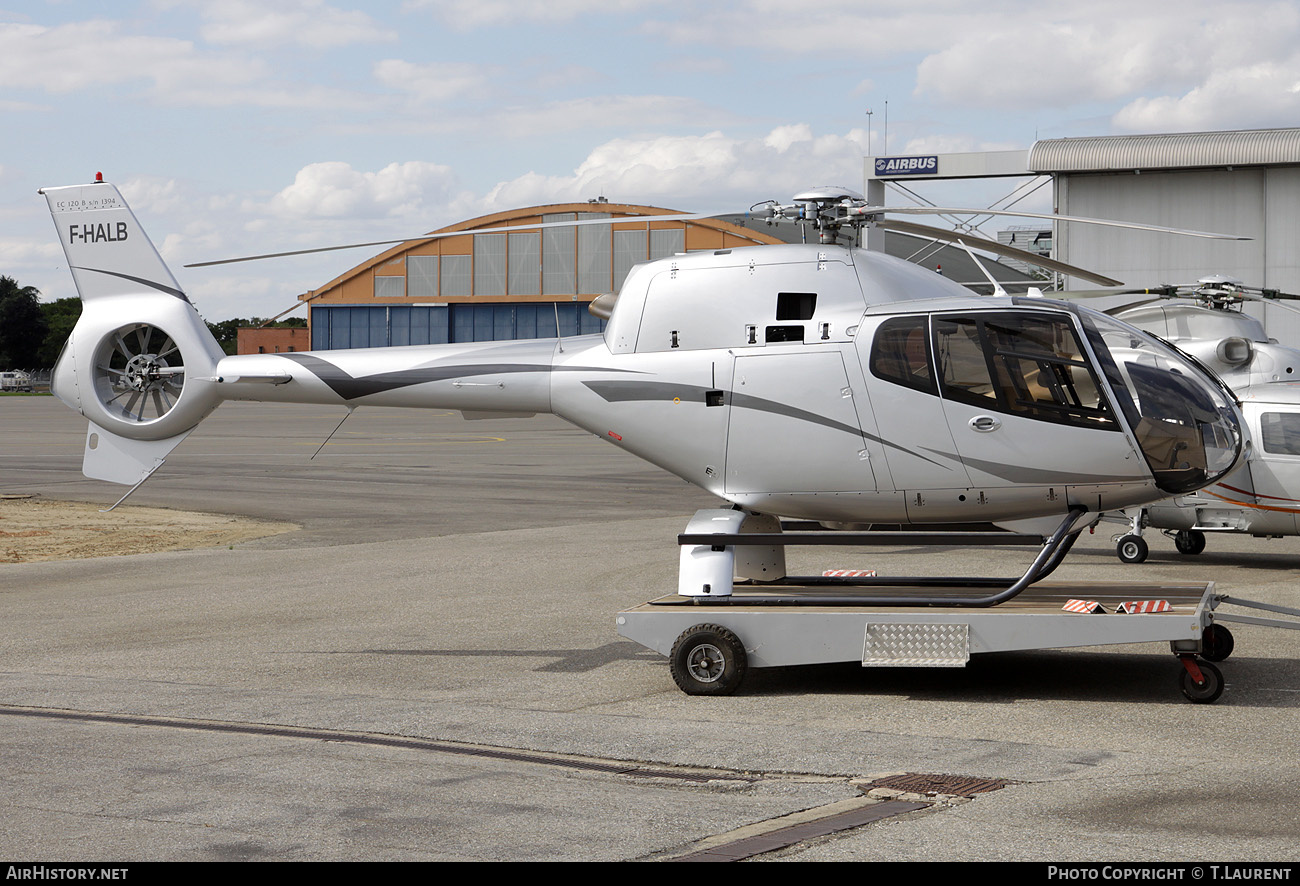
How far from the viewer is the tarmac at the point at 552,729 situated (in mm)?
5562

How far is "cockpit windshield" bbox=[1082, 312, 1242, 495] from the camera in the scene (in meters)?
8.73

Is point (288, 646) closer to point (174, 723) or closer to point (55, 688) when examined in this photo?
point (55, 688)

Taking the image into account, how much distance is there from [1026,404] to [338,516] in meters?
14.3

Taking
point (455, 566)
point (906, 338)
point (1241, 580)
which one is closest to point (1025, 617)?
point (906, 338)

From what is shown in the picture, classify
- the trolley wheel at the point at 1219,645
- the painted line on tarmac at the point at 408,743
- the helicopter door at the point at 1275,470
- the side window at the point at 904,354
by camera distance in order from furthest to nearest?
1. the helicopter door at the point at 1275,470
2. the trolley wheel at the point at 1219,645
3. the side window at the point at 904,354
4. the painted line on tarmac at the point at 408,743

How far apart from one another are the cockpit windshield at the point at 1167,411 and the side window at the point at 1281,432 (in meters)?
6.01

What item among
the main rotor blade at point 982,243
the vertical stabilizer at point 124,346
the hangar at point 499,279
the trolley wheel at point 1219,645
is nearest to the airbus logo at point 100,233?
the vertical stabilizer at point 124,346

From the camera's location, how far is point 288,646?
10.8 meters

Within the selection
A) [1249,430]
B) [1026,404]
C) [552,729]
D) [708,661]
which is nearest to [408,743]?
[552,729]

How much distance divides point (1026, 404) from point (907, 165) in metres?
32.7

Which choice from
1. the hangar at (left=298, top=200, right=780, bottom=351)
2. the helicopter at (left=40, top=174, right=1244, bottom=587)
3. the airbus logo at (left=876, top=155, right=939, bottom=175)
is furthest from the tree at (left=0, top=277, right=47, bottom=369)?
the helicopter at (left=40, top=174, right=1244, bottom=587)

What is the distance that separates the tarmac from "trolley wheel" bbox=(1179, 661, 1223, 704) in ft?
0.25

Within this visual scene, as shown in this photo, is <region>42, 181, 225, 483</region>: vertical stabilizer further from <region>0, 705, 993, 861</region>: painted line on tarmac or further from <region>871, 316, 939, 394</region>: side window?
<region>871, 316, 939, 394</region>: side window

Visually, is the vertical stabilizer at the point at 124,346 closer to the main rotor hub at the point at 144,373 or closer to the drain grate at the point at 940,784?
the main rotor hub at the point at 144,373
